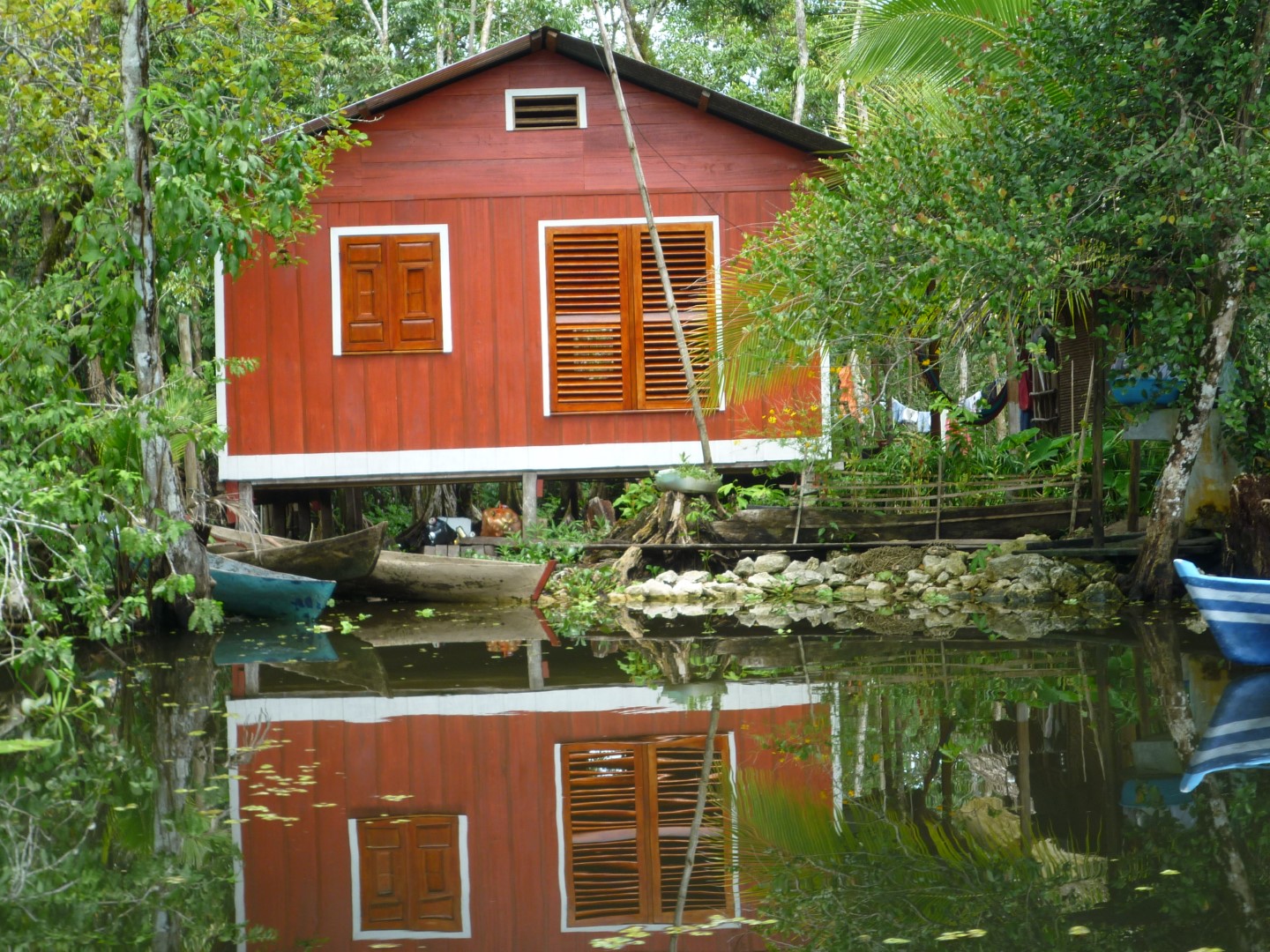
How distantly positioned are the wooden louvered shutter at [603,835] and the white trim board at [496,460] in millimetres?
8078

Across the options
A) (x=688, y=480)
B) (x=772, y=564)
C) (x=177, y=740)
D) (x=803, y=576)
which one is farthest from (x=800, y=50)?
(x=177, y=740)

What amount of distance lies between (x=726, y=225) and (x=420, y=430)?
376 centimetres

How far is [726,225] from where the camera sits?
46.5 feet

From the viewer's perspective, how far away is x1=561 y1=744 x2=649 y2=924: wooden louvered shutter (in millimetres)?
4148

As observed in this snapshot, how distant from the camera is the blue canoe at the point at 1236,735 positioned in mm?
5461

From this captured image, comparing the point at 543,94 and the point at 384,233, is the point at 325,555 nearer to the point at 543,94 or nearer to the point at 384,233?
the point at 384,233

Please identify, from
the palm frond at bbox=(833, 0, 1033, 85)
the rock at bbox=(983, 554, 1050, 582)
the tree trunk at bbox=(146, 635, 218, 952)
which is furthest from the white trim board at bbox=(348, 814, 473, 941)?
the palm frond at bbox=(833, 0, 1033, 85)

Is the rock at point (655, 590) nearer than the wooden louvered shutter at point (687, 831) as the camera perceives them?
No

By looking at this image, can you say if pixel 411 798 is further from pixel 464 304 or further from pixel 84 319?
pixel 464 304

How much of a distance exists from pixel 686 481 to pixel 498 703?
5852 mm

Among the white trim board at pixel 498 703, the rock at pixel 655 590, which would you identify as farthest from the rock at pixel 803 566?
the white trim board at pixel 498 703

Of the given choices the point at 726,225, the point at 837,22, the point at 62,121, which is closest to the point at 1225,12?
the point at 837,22

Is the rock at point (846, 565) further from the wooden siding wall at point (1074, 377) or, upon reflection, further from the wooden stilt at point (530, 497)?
the wooden siding wall at point (1074, 377)

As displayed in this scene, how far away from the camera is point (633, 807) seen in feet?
16.8
